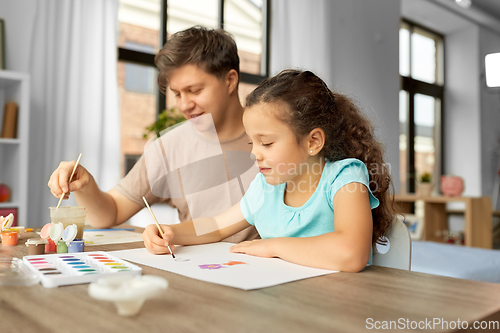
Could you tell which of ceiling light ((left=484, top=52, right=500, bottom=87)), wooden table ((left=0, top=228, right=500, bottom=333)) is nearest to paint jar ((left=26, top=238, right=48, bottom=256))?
wooden table ((left=0, top=228, right=500, bottom=333))

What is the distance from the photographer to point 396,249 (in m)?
0.98

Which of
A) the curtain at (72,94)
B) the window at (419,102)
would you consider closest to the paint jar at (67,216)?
the curtain at (72,94)

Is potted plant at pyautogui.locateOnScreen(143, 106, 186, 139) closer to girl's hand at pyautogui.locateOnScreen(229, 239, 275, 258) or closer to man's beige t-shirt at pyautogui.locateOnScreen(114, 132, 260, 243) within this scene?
man's beige t-shirt at pyautogui.locateOnScreen(114, 132, 260, 243)

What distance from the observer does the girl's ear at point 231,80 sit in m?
1.50

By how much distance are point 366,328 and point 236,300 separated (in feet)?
0.56

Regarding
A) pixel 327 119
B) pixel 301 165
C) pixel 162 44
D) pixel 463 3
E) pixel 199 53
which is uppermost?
pixel 463 3

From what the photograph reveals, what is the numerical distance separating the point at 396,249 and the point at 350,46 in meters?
3.57

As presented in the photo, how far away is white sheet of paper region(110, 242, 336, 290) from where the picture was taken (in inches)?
26.0

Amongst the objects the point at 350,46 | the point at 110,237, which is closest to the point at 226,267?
the point at 110,237

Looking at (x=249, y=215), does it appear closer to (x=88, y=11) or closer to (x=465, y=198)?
(x=88, y=11)

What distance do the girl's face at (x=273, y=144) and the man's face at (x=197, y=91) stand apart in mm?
399

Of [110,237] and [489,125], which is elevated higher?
[489,125]

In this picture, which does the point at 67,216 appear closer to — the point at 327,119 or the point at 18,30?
the point at 327,119

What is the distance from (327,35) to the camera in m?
3.95
